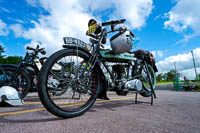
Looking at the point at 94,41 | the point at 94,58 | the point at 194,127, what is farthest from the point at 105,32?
the point at 194,127

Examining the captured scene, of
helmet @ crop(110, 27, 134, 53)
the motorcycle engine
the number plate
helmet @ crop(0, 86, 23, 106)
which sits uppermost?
helmet @ crop(110, 27, 134, 53)

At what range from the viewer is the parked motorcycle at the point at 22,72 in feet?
11.7

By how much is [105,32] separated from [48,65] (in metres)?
1.39

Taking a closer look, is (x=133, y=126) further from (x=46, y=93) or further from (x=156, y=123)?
(x=46, y=93)

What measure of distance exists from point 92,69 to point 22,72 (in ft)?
8.56

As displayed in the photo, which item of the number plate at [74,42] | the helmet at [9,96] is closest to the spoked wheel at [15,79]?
the helmet at [9,96]

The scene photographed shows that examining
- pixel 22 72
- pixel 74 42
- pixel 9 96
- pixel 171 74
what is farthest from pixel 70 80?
pixel 171 74

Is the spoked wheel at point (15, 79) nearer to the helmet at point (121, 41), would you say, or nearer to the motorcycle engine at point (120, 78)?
the motorcycle engine at point (120, 78)

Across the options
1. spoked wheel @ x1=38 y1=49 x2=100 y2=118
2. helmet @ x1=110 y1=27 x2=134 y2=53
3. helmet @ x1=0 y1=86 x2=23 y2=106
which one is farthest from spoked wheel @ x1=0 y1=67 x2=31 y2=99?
helmet @ x1=110 y1=27 x2=134 y2=53

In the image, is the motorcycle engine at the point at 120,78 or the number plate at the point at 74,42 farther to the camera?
the motorcycle engine at the point at 120,78

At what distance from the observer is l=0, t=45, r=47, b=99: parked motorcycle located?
3.57m

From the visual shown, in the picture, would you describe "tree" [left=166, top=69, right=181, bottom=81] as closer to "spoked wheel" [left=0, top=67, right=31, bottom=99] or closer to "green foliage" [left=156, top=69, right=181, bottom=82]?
"green foliage" [left=156, top=69, right=181, bottom=82]

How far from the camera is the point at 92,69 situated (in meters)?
2.32

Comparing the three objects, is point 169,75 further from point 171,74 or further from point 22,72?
point 22,72
